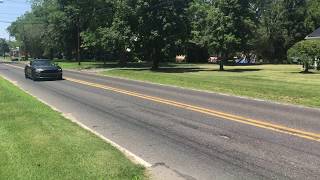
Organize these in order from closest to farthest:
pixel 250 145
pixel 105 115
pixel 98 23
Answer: pixel 250 145
pixel 105 115
pixel 98 23

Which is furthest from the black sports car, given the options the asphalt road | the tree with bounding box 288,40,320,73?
the tree with bounding box 288,40,320,73

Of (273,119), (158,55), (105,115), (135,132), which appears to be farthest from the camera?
(158,55)

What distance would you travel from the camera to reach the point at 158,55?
2140 inches

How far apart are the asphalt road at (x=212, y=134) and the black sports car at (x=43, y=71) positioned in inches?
590

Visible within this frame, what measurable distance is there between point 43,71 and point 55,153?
25.7 meters

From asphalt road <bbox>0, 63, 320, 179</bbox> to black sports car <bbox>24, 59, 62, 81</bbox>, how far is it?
14983mm

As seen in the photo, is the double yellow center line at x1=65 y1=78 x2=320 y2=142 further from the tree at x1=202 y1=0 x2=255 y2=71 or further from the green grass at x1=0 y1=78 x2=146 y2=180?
the tree at x1=202 y1=0 x2=255 y2=71

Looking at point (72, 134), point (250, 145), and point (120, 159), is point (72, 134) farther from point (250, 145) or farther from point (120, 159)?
point (250, 145)

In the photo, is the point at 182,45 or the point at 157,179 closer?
the point at 157,179

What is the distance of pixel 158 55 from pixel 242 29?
9078 mm

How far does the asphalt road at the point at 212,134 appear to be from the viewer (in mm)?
8312

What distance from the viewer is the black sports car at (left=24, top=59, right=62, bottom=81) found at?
34.1 metres

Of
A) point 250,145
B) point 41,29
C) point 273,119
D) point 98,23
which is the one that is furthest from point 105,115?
point 41,29

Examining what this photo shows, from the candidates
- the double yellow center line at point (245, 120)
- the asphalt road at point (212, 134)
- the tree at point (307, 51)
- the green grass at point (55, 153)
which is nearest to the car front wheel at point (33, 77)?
the asphalt road at point (212, 134)
